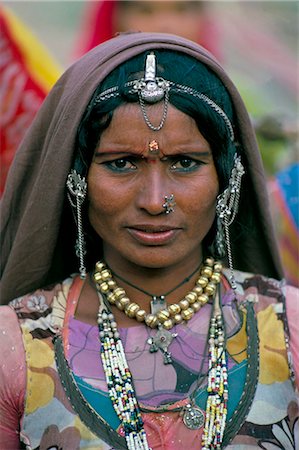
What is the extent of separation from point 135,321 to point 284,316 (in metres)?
0.43

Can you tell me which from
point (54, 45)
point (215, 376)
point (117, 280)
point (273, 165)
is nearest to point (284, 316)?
point (215, 376)

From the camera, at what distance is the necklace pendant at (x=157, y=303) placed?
105 inches

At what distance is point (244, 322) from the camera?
268 cm

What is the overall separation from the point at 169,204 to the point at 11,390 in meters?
0.66

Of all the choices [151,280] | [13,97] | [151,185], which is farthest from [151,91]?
[13,97]

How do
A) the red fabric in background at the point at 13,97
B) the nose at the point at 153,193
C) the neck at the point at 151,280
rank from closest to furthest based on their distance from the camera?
1. the nose at the point at 153,193
2. the neck at the point at 151,280
3. the red fabric in background at the point at 13,97

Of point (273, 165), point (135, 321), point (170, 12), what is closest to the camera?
point (135, 321)

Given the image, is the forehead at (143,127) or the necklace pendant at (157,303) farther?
the necklace pendant at (157,303)

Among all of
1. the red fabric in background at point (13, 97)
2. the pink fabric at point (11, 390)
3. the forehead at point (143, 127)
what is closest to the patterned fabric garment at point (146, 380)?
the pink fabric at point (11, 390)

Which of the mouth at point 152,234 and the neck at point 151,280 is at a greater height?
the mouth at point 152,234

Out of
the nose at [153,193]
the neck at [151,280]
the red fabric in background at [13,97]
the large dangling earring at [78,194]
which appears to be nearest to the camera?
the nose at [153,193]

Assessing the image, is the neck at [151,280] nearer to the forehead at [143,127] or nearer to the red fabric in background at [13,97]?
the forehead at [143,127]

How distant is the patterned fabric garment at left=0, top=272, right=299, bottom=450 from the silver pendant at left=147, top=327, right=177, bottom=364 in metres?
0.02

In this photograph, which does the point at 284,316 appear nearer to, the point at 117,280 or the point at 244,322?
the point at 244,322
